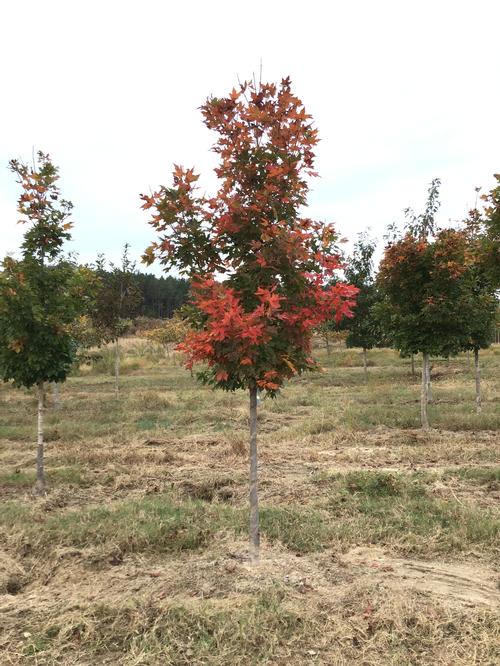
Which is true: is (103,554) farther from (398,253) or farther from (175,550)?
(398,253)

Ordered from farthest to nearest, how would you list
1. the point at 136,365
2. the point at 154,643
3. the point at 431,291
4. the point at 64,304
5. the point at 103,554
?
the point at 136,365 → the point at 431,291 → the point at 64,304 → the point at 103,554 → the point at 154,643

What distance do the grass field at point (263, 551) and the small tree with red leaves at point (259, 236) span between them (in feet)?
6.45

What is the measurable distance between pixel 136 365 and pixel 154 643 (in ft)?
103

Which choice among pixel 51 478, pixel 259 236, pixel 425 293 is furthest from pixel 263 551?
pixel 425 293

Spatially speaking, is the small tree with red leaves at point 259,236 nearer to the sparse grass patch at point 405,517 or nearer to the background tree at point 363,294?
the sparse grass patch at point 405,517

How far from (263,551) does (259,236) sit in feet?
11.2

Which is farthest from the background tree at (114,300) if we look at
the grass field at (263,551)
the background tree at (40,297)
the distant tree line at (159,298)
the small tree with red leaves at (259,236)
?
the distant tree line at (159,298)

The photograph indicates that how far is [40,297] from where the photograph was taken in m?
7.64

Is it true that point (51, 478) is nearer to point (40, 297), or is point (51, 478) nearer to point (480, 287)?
point (40, 297)

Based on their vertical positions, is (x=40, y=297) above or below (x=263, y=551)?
above

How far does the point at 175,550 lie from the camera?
212 inches

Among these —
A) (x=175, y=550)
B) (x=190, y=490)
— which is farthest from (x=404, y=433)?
(x=175, y=550)

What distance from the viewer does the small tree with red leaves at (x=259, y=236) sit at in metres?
4.52

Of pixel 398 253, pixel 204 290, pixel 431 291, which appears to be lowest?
pixel 204 290
